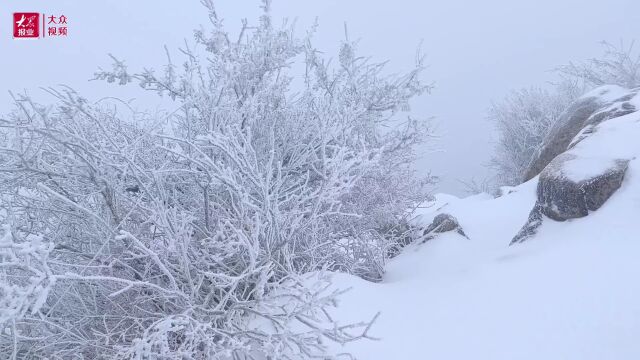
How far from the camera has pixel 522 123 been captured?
11.6m

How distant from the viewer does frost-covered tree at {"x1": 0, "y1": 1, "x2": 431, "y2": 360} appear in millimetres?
2227

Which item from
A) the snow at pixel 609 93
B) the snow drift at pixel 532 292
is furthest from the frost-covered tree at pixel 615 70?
the snow drift at pixel 532 292

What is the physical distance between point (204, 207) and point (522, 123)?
10.6 meters

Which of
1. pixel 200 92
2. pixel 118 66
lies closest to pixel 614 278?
pixel 200 92

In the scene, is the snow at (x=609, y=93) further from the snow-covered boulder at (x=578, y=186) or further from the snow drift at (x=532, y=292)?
the snow-covered boulder at (x=578, y=186)

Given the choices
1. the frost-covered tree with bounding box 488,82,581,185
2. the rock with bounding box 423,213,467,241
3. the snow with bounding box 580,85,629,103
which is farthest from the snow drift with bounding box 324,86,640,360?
the frost-covered tree with bounding box 488,82,581,185

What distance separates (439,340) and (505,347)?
1.22 feet


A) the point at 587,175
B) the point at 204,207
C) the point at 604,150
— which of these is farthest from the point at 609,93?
the point at 204,207

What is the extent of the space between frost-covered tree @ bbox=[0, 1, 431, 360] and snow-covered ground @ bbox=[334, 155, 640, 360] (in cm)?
35

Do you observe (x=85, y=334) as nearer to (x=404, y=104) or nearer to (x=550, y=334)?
(x=550, y=334)

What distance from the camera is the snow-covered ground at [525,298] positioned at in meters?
2.25

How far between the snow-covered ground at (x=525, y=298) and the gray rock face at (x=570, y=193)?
6 centimetres

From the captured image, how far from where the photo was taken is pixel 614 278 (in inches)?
97.0

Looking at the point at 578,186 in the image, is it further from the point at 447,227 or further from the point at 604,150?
the point at 447,227
